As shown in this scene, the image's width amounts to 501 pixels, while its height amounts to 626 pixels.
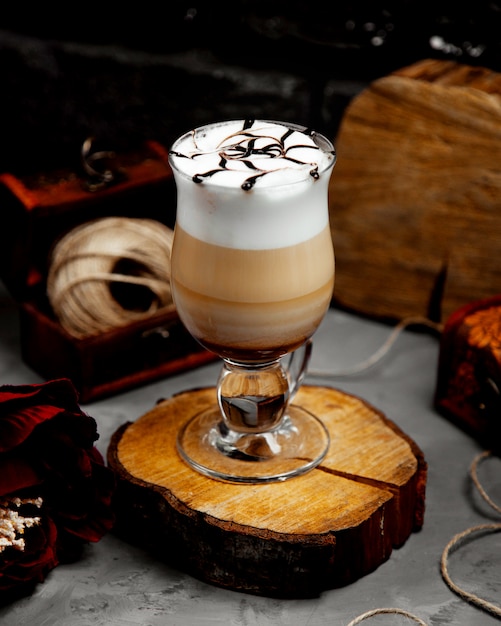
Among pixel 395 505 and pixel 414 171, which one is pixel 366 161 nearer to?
pixel 414 171

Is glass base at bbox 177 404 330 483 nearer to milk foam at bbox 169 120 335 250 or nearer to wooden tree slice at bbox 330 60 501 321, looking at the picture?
milk foam at bbox 169 120 335 250

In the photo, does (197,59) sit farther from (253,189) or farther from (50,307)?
(253,189)

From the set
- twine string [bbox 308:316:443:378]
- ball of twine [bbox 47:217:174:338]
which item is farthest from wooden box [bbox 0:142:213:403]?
twine string [bbox 308:316:443:378]

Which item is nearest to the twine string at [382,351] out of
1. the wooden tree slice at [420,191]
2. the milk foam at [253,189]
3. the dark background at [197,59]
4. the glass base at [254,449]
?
the wooden tree slice at [420,191]

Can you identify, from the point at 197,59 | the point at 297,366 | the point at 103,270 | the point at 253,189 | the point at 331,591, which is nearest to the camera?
the point at 253,189

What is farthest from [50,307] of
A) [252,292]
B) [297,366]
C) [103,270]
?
[252,292]

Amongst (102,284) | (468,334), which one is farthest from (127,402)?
(468,334)

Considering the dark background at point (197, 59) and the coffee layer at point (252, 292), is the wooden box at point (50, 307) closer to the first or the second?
the dark background at point (197, 59)
